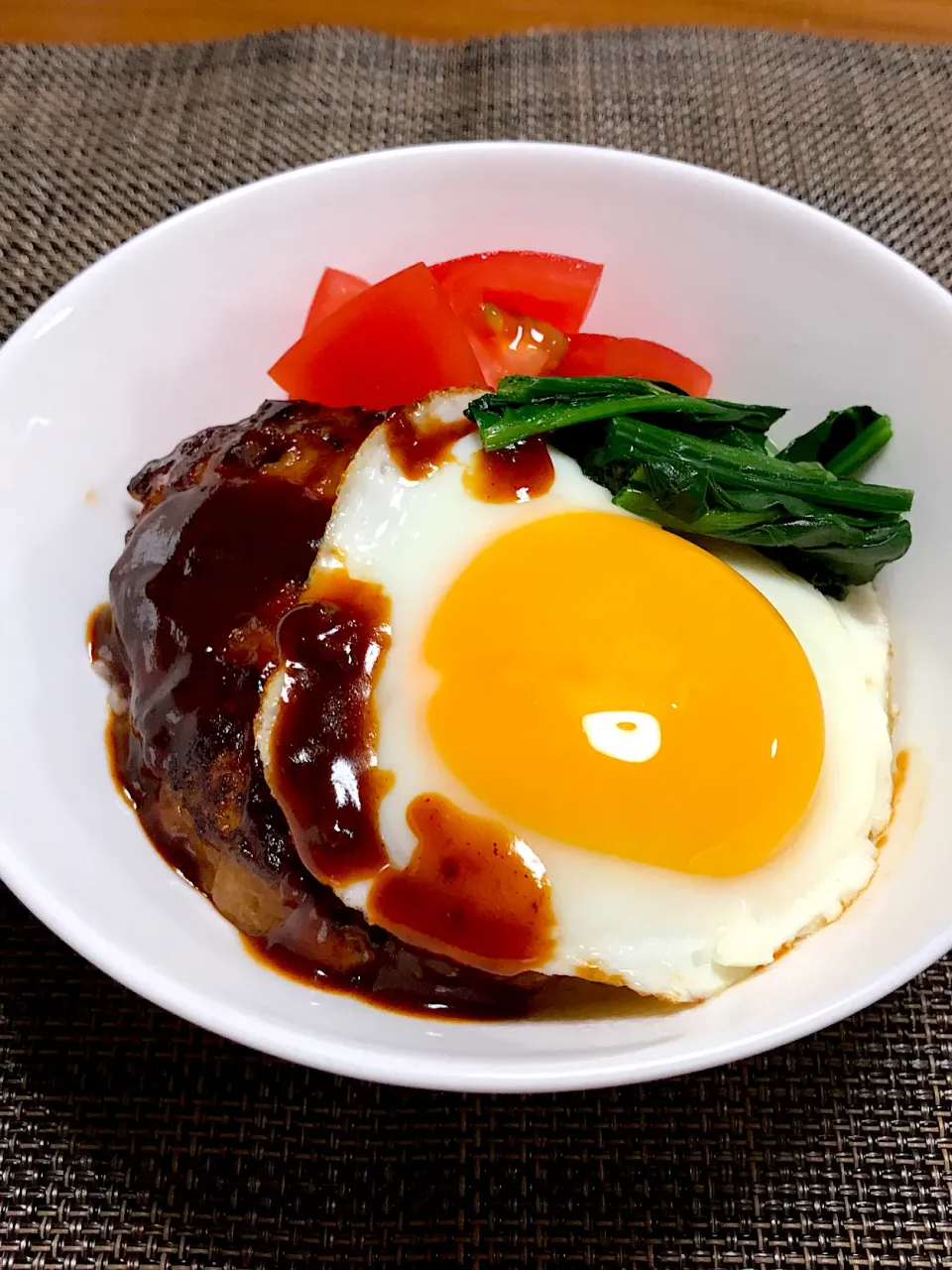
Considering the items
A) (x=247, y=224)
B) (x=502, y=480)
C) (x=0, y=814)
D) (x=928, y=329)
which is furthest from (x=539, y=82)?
(x=0, y=814)

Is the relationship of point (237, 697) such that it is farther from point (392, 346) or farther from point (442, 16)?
point (442, 16)

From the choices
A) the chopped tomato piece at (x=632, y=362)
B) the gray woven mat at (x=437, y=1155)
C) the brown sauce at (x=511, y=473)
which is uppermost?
the chopped tomato piece at (x=632, y=362)

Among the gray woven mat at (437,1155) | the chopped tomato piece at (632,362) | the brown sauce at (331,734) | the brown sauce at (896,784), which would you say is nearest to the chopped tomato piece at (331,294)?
the chopped tomato piece at (632,362)

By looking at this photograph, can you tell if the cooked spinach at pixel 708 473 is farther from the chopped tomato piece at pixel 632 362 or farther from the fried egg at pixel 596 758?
the chopped tomato piece at pixel 632 362

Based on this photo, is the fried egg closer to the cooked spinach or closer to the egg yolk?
the egg yolk

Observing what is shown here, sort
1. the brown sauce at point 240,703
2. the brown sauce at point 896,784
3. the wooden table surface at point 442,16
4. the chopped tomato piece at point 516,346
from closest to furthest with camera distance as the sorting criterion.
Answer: the brown sauce at point 240,703 < the brown sauce at point 896,784 < the chopped tomato piece at point 516,346 < the wooden table surface at point 442,16

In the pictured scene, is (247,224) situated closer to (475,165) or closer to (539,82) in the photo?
(475,165)

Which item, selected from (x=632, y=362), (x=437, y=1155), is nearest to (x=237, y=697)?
(x=437, y=1155)

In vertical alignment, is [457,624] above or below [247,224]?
below
